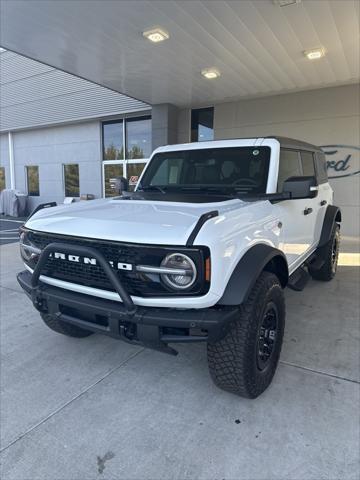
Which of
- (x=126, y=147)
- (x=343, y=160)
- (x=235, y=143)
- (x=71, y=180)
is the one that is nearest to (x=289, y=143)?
(x=235, y=143)

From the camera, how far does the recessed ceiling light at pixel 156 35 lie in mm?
5441

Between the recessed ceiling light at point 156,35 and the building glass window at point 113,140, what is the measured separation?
22.3ft

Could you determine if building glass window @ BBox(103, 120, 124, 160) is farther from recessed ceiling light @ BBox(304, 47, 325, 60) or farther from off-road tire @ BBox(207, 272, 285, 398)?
off-road tire @ BBox(207, 272, 285, 398)

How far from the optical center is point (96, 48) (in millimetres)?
Answer: 6285

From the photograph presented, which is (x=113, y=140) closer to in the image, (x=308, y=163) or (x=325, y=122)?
(x=325, y=122)

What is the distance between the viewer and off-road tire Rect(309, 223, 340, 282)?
467 cm

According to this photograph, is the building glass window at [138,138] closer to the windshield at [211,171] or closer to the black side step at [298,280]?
the windshield at [211,171]

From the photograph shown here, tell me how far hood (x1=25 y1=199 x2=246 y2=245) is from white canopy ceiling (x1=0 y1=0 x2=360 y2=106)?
11.3ft

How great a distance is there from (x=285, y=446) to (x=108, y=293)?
1349 mm

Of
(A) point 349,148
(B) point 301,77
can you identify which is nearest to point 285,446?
(B) point 301,77

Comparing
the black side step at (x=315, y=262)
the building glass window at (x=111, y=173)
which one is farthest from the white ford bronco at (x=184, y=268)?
the building glass window at (x=111, y=173)

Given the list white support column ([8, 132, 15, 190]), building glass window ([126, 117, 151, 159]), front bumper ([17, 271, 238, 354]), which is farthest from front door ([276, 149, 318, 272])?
white support column ([8, 132, 15, 190])

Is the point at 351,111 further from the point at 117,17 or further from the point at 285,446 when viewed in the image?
the point at 285,446

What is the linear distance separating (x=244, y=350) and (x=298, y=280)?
4.93 ft
